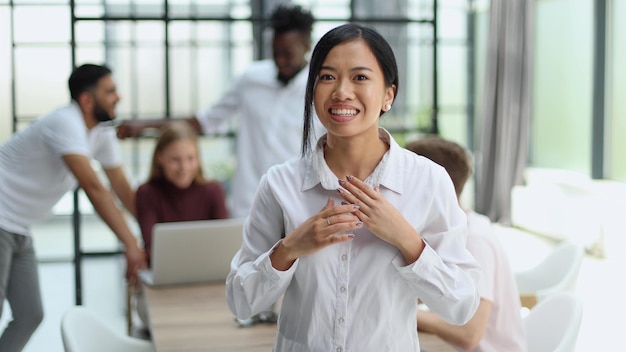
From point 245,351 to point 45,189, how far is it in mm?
1574

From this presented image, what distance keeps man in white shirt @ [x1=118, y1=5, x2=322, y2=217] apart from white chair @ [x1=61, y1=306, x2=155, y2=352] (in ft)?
5.00

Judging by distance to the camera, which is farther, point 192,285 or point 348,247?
point 192,285

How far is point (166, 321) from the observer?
8.48ft

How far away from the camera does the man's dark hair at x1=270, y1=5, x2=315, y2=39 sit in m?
4.02

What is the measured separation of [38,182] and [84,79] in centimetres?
46

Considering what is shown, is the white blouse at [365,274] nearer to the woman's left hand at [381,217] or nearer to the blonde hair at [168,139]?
the woman's left hand at [381,217]

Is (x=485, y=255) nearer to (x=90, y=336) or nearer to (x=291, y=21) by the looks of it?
(x=90, y=336)

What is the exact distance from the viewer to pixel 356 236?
156 centimetres

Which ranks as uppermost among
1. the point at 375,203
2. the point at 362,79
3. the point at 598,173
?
the point at 362,79

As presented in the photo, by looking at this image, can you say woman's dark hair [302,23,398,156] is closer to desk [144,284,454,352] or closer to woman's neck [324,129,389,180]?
woman's neck [324,129,389,180]

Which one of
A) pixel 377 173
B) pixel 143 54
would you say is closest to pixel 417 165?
pixel 377 173

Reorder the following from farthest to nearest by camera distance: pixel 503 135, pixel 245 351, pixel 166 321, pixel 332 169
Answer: pixel 503 135, pixel 166 321, pixel 245 351, pixel 332 169

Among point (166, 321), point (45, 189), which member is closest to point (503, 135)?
point (45, 189)

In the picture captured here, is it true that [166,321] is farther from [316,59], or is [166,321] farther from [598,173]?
[598,173]
